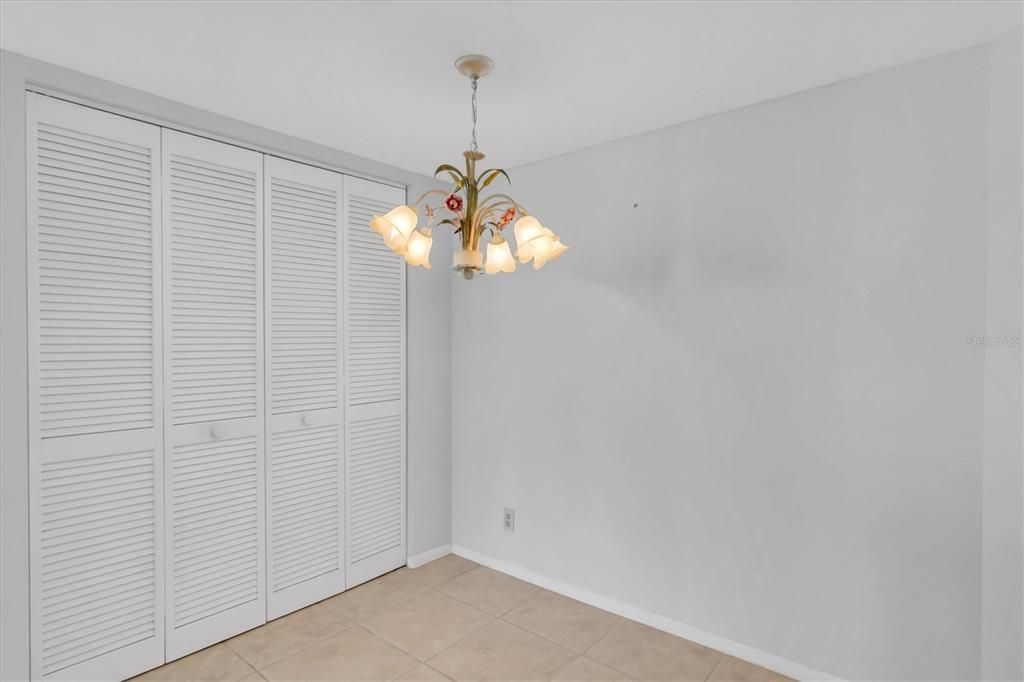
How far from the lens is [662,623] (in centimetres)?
266

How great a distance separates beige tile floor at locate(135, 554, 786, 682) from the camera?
232cm

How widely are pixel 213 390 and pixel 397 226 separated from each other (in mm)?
1434

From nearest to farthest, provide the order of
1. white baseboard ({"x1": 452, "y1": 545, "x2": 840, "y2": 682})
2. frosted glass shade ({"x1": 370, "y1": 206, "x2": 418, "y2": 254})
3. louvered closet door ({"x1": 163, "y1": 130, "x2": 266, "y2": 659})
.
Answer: frosted glass shade ({"x1": 370, "y1": 206, "x2": 418, "y2": 254}) → white baseboard ({"x1": 452, "y1": 545, "x2": 840, "y2": 682}) → louvered closet door ({"x1": 163, "y1": 130, "x2": 266, "y2": 659})

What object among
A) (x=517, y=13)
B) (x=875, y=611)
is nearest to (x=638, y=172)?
(x=517, y=13)

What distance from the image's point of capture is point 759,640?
7.77 ft

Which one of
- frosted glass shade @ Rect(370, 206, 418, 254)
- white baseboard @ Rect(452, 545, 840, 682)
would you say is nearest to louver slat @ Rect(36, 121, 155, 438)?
frosted glass shade @ Rect(370, 206, 418, 254)

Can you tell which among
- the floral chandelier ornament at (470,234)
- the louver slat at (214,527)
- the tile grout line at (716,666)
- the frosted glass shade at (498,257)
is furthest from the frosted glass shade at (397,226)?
the tile grout line at (716,666)

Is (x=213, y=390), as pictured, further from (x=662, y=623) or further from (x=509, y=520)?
(x=662, y=623)

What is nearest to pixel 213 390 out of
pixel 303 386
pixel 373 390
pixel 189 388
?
pixel 189 388

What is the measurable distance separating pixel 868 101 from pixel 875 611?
196cm

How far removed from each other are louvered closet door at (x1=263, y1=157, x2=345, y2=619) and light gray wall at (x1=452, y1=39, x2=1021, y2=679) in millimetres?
1068

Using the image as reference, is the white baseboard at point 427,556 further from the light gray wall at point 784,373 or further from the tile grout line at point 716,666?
the tile grout line at point 716,666

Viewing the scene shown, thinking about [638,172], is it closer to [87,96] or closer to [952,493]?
[952,493]

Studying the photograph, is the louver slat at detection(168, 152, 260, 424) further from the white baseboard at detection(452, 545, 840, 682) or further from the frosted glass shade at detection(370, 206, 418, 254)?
the white baseboard at detection(452, 545, 840, 682)
